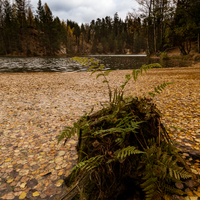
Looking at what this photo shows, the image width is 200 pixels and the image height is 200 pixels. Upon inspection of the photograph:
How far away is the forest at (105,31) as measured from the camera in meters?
26.7

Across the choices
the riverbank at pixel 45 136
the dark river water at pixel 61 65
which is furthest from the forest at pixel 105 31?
the riverbank at pixel 45 136

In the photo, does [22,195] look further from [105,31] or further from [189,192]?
[105,31]

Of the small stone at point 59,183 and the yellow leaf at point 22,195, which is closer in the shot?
the yellow leaf at point 22,195

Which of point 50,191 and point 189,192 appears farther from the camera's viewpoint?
point 50,191

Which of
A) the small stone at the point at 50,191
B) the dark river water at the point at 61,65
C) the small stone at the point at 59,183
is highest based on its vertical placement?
the dark river water at the point at 61,65

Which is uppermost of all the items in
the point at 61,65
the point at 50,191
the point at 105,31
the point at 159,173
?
the point at 105,31

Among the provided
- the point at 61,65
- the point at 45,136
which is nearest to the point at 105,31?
the point at 61,65

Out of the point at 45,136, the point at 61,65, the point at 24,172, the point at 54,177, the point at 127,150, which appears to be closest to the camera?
the point at 127,150

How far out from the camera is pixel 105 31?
11288 centimetres

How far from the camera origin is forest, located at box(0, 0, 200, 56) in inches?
1053

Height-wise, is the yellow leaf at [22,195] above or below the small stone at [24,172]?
Result: below

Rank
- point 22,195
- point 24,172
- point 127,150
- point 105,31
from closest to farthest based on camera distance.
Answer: point 127,150 → point 22,195 → point 24,172 → point 105,31

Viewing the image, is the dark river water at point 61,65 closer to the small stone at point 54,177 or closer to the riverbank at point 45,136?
the riverbank at point 45,136

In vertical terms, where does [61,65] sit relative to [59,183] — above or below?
above
